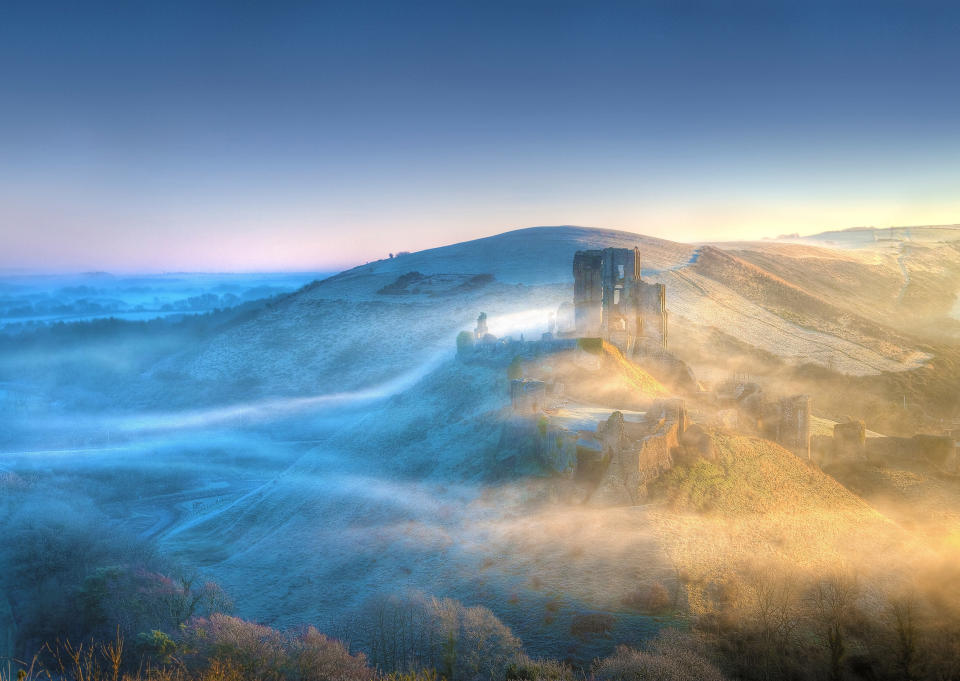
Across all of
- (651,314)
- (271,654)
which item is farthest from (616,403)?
(271,654)

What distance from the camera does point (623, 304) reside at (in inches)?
1718

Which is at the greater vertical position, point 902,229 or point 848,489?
point 902,229

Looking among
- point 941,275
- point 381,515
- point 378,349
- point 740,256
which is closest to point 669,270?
point 740,256

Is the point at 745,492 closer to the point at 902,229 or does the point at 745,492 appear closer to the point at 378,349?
the point at 378,349

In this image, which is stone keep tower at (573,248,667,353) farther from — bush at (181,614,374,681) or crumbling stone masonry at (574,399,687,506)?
bush at (181,614,374,681)

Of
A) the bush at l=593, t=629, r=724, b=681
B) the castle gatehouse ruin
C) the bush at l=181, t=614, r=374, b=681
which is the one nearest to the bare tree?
the bush at l=593, t=629, r=724, b=681

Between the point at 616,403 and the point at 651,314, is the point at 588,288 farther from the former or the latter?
the point at 616,403

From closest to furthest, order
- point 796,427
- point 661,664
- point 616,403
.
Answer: point 661,664
point 796,427
point 616,403

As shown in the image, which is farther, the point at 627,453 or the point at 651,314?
the point at 651,314

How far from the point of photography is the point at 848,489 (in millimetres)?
28938

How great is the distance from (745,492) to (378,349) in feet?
181

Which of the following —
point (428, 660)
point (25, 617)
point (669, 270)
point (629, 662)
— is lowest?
point (25, 617)

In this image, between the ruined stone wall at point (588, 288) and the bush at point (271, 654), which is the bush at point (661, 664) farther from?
the ruined stone wall at point (588, 288)

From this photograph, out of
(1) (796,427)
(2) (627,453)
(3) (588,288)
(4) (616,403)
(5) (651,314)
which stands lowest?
(1) (796,427)
